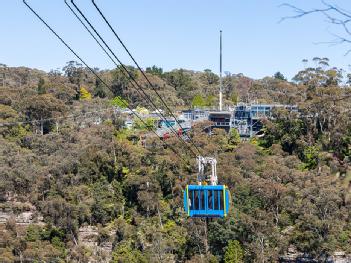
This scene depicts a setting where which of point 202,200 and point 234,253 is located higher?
point 202,200

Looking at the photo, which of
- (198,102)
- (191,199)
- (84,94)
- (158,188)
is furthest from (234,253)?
(84,94)

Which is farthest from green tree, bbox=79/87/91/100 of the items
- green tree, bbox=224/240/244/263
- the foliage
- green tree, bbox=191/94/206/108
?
green tree, bbox=224/240/244/263

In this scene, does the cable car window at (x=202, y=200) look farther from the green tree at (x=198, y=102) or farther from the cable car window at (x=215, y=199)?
the green tree at (x=198, y=102)

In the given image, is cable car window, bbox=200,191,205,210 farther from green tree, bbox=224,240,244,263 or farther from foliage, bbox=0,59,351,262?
green tree, bbox=224,240,244,263

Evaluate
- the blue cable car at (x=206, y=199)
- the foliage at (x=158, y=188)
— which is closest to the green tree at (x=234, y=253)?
the foliage at (x=158, y=188)

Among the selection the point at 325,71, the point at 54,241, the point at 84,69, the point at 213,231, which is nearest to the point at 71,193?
the point at 54,241

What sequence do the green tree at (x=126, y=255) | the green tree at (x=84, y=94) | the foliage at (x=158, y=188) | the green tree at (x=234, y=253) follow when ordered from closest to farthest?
the green tree at (x=234, y=253)
the green tree at (x=126, y=255)
the foliage at (x=158, y=188)
the green tree at (x=84, y=94)

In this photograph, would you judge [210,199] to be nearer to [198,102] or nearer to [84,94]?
[198,102]
